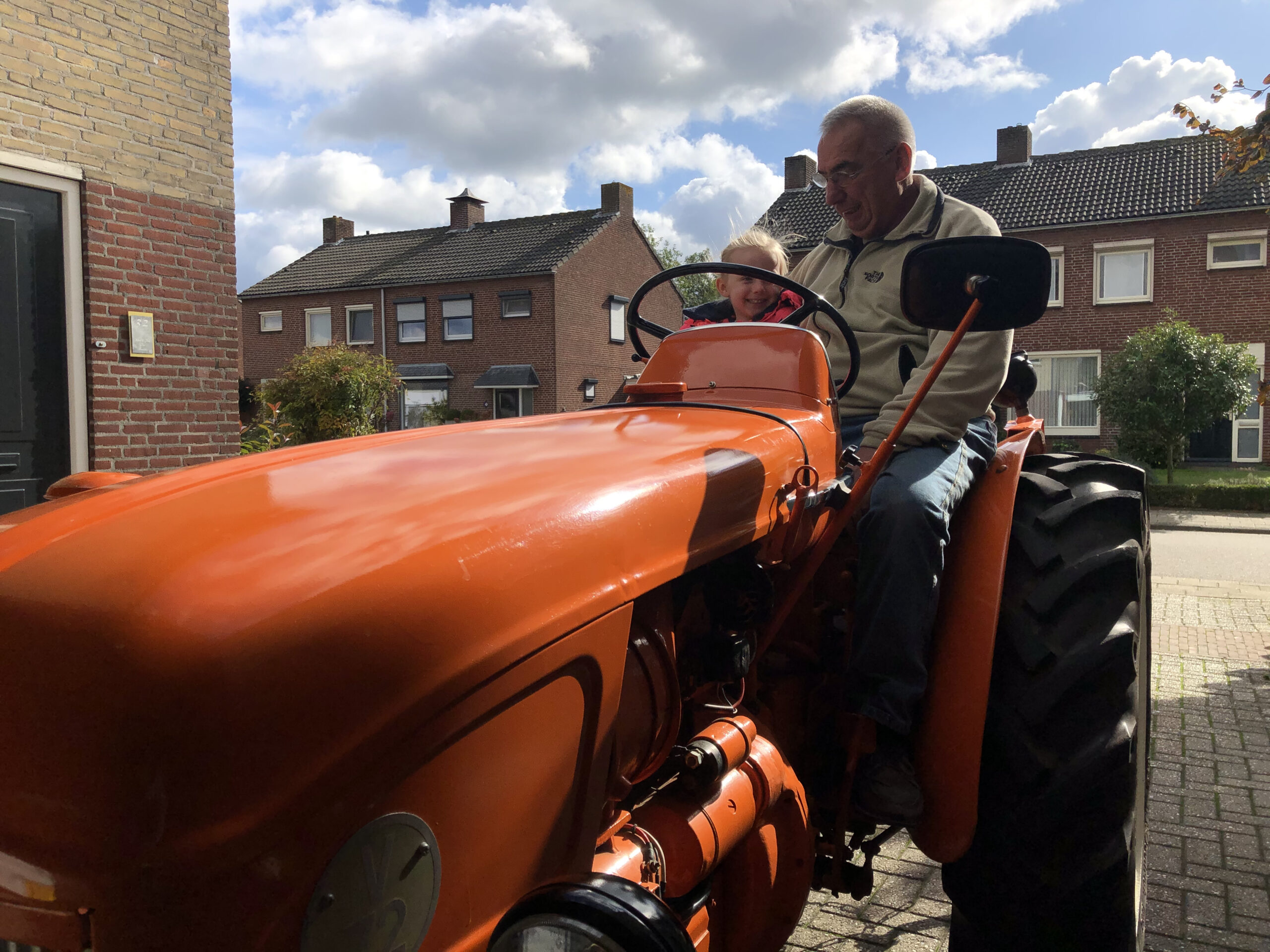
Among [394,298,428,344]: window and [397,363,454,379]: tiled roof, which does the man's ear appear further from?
[394,298,428,344]: window

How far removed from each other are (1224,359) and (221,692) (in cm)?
2047

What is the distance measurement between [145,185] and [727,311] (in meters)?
5.01

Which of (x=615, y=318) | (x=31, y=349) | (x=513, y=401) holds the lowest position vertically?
(x=31, y=349)

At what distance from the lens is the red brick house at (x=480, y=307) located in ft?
93.8

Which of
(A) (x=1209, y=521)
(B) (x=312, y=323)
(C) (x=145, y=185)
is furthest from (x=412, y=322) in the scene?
(C) (x=145, y=185)

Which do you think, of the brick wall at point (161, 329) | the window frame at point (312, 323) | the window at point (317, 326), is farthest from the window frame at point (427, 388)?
the brick wall at point (161, 329)

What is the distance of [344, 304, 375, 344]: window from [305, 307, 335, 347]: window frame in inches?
26.5

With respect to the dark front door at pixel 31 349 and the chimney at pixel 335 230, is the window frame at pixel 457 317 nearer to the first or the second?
the chimney at pixel 335 230

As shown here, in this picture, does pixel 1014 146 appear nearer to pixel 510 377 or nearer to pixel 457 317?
pixel 510 377

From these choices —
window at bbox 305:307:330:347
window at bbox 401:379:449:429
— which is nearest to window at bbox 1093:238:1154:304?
window at bbox 401:379:449:429

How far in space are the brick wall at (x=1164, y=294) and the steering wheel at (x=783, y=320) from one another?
22.2 metres

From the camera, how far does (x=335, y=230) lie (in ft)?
117

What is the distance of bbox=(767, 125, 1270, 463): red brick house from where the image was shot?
22.4 metres

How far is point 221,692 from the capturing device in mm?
804
